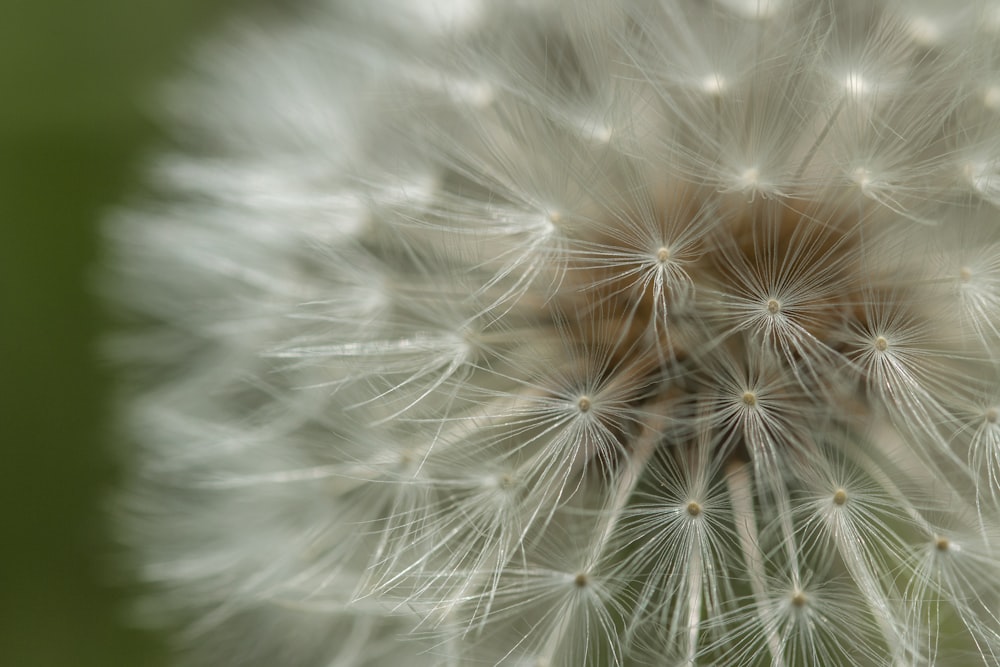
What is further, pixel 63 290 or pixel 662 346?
pixel 63 290

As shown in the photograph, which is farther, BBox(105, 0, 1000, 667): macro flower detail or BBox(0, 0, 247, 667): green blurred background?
BBox(0, 0, 247, 667): green blurred background

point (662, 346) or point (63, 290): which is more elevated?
point (63, 290)

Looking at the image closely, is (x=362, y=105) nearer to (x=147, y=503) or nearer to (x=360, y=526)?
(x=360, y=526)

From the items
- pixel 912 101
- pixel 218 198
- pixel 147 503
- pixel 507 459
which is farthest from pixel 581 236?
pixel 147 503

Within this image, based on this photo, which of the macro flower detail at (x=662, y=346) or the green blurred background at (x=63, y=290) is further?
the green blurred background at (x=63, y=290)
